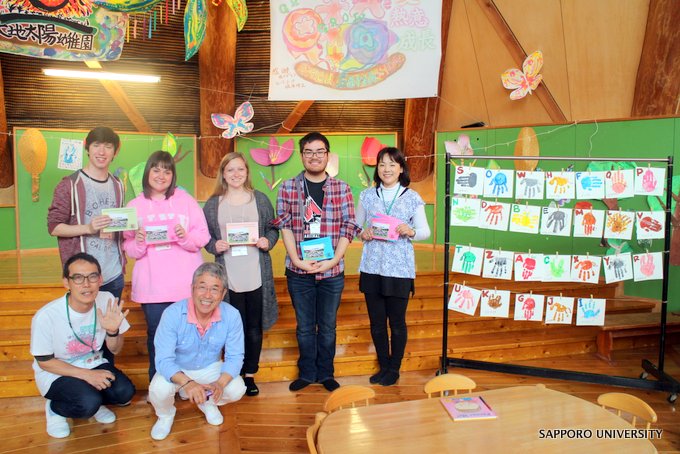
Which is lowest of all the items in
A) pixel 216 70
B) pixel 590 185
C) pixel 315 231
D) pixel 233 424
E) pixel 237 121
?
pixel 233 424

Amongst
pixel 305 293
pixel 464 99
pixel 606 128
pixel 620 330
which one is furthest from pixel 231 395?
pixel 464 99

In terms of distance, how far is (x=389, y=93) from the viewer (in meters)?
4.74

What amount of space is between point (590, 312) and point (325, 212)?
195cm

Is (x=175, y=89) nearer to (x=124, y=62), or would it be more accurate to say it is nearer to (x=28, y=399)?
(x=124, y=62)

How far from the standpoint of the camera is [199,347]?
2900 mm

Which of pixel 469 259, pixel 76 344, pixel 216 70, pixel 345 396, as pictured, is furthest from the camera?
pixel 216 70

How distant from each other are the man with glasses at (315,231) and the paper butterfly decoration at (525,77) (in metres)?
3.41

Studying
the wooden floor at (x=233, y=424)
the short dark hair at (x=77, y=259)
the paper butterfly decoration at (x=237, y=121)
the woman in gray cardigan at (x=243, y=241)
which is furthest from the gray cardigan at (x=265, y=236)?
the paper butterfly decoration at (x=237, y=121)

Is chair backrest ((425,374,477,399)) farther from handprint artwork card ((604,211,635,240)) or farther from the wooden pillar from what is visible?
the wooden pillar

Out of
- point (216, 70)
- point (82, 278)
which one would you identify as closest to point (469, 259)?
point (82, 278)

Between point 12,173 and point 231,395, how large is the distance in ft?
17.0

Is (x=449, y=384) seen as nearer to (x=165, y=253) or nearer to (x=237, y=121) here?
(x=165, y=253)

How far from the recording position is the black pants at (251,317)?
3.25 meters

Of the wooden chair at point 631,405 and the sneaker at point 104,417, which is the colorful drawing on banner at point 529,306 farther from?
the sneaker at point 104,417
